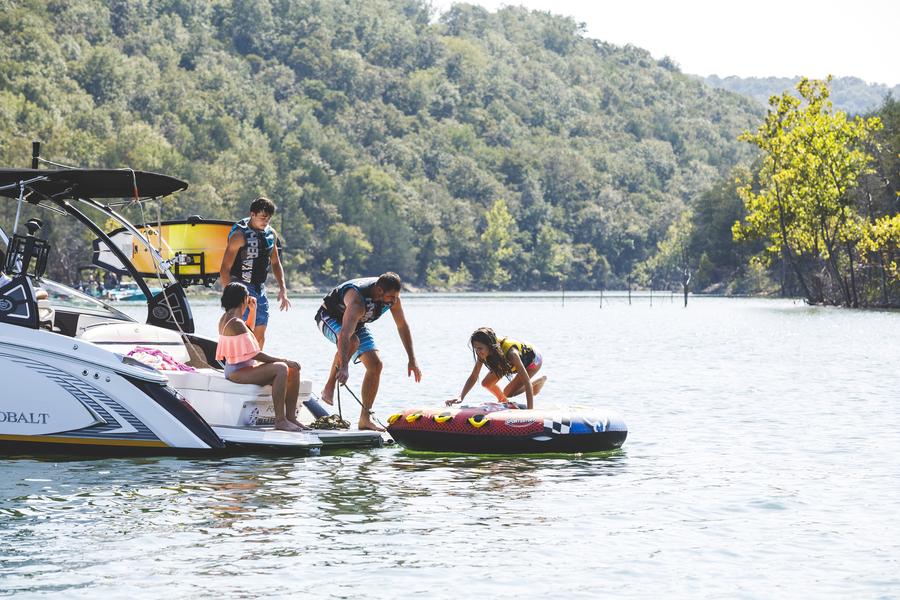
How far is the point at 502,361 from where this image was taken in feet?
47.6

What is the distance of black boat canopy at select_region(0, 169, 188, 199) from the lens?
1438 centimetres

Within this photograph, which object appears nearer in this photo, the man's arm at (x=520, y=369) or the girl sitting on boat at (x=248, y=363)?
the girl sitting on boat at (x=248, y=363)

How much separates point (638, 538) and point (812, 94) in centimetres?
6410

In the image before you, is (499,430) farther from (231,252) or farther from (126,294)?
(126,294)

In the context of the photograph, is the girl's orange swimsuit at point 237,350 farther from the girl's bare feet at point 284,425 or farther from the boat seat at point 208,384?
the girl's bare feet at point 284,425

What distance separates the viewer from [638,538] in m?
10.7

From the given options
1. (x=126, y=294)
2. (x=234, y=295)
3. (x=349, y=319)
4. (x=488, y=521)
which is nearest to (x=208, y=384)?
(x=234, y=295)

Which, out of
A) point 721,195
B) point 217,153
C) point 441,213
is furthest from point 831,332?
point 441,213

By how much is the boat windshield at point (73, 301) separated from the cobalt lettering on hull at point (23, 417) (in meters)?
1.94

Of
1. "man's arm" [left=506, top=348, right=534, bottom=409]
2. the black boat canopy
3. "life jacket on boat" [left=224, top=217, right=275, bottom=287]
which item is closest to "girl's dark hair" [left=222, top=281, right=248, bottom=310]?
"life jacket on boat" [left=224, top=217, right=275, bottom=287]

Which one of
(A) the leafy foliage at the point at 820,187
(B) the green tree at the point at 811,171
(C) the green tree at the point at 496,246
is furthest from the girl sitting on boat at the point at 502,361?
(C) the green tree at the point at 496,246

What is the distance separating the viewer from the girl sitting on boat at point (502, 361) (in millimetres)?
14234

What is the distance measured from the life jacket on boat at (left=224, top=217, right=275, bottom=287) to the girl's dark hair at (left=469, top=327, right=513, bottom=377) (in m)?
2.40

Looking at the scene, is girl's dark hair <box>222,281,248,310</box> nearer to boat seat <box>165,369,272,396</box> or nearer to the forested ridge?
boat seat <box>165,369,272,396</box>
